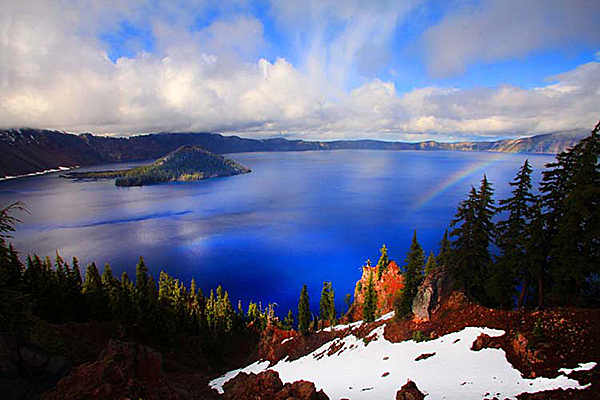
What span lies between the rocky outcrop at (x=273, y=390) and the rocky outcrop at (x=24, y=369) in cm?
1019

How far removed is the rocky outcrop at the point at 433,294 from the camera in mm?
26516

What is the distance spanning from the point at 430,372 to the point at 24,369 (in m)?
22.7

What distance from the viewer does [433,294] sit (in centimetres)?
2669

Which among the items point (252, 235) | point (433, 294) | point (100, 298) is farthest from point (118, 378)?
point (252, 235)

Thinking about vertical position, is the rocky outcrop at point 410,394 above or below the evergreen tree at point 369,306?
above

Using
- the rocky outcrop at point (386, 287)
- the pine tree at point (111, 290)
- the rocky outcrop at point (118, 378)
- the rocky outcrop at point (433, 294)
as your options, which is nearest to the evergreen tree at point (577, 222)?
the rocky outcrop at point (433, 294)

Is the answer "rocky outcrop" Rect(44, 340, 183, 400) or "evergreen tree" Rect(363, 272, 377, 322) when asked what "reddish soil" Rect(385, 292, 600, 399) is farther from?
"evergreen tree" Rect(363, 272, 377, 322)

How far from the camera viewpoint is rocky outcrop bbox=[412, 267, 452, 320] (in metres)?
26.5

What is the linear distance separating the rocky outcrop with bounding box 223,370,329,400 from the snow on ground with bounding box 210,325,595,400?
4.15m

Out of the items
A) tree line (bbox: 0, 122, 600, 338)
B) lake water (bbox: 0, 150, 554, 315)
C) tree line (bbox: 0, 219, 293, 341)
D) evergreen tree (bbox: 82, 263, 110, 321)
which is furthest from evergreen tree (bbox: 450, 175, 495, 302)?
lake water (bbox: 0, 150, 554, 315)

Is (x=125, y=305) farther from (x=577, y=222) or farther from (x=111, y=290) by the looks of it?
(x=577, y=222)

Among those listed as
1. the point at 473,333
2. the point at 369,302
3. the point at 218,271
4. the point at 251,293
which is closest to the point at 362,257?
the point at 251,293

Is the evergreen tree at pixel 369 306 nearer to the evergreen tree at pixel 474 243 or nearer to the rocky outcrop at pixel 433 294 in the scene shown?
the rocky outcrop at pixel 433 294

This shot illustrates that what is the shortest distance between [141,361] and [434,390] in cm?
1515
